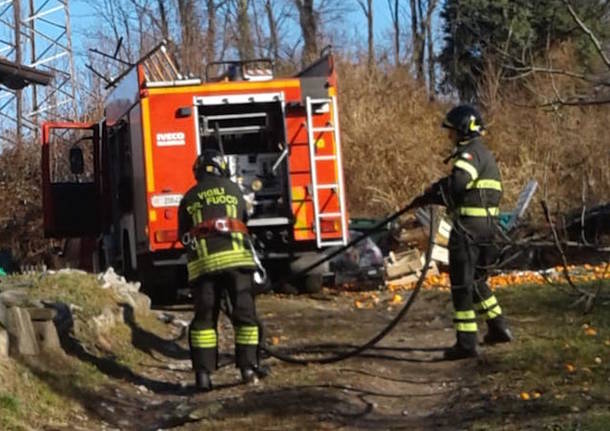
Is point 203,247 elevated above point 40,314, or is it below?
above

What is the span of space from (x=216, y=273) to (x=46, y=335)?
1.54 metres

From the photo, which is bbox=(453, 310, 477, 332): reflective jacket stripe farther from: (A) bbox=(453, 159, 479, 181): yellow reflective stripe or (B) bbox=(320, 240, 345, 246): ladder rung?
(B) bbox=(320, 240, 345, 246): ladder rung

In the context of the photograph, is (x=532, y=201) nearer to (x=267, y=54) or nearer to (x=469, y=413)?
(x=469, y=413)

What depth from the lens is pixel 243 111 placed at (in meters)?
14.6

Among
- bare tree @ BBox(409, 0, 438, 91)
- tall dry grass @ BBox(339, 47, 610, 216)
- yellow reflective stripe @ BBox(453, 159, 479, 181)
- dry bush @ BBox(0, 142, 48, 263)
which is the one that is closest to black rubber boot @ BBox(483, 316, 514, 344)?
yellow reflective stripe @ BBox(453, 159, 479, 181)

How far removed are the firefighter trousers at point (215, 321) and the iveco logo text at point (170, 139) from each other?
17.8 feet

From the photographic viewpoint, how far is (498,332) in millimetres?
9328

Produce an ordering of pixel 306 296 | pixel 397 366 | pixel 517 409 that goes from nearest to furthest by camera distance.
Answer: pixel 517 409 < pixel 397 366 < pixel 306 296

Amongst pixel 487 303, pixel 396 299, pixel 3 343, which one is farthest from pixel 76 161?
pixel 487 303

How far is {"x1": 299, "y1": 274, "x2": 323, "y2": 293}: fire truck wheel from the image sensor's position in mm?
15570

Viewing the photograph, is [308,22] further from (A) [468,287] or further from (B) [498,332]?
(A) [468,287]

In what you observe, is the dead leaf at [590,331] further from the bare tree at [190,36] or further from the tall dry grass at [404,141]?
the bare tree at [190,36]

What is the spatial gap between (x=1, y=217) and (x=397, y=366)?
16790 millimetres

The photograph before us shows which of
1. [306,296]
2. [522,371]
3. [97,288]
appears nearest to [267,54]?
[306,296]
